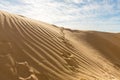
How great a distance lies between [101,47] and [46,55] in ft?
16.8

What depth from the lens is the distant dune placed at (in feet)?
22.2

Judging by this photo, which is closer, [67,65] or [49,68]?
[49,68]

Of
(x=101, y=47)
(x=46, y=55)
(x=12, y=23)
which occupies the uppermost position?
(x=12, y=23)

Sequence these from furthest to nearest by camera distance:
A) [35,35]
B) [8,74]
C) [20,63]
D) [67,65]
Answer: [35,35], [67,65], [20,63], [8,74]

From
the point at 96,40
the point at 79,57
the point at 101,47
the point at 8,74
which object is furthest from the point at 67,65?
the point at 96,40

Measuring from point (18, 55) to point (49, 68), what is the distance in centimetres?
95

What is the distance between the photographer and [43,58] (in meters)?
7.70

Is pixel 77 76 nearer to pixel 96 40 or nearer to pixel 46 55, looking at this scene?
pixel 46 55

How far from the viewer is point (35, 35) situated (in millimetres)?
9305

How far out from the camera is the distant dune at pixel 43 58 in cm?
676

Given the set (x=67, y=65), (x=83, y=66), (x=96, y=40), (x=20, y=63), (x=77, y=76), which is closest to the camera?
(x=20, y=63)

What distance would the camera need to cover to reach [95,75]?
321 inches

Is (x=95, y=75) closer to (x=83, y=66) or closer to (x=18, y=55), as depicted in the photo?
(x=83, y=66)

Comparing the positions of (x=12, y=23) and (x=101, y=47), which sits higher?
(x=12, y=23)
